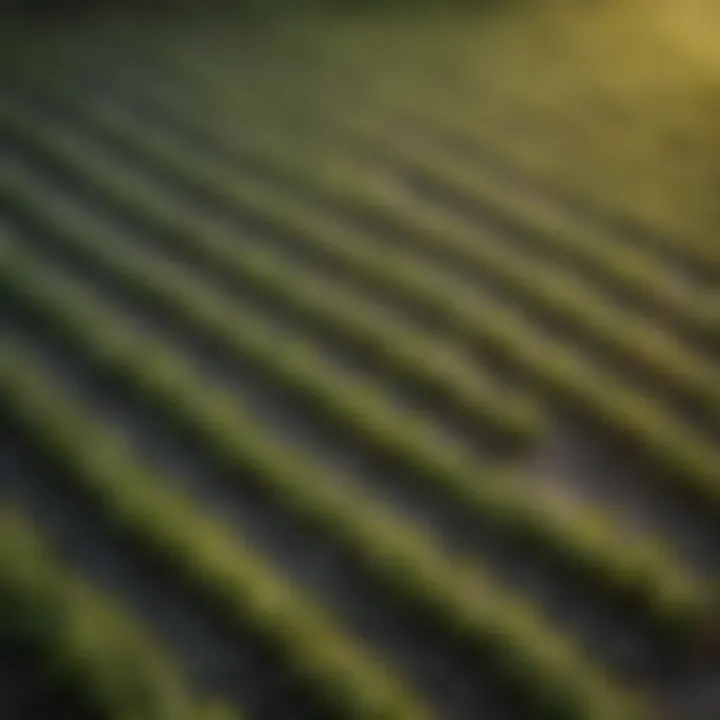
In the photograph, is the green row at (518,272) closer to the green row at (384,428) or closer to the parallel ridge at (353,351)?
the parallel ridge at (353,351)

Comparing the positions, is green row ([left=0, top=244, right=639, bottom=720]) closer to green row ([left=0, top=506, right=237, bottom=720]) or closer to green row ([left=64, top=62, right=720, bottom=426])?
green row ([left=0, top=506, right=237, bottom=720])

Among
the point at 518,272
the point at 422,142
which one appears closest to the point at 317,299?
the point at 518,272

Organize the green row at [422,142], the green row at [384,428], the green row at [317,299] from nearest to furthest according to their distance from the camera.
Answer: the green row at [384,428]
the green row at [317,299]
the green row at [422,142]

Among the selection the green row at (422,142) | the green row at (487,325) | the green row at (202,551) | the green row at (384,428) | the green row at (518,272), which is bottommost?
the green row at (202,551)

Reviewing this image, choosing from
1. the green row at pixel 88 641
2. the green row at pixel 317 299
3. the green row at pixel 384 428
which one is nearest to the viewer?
the green row at pixel 88 641

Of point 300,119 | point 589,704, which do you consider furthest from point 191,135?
point 589,704

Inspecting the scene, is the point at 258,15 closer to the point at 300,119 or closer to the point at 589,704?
the point at 300,119

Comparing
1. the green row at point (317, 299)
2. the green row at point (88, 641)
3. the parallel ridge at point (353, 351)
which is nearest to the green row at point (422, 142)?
the parallel ridge at point (353, 351)

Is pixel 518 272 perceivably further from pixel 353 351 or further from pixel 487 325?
pixel 353 351
